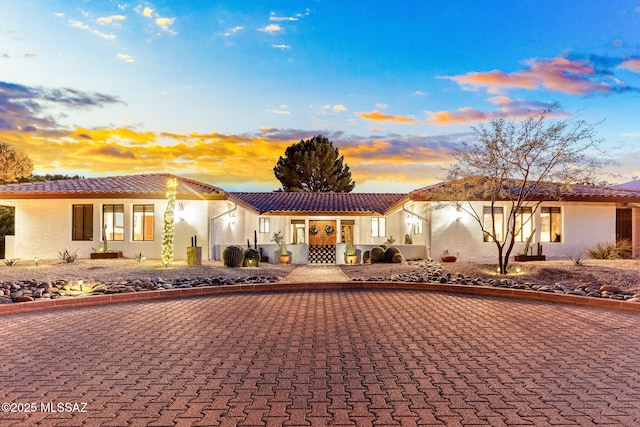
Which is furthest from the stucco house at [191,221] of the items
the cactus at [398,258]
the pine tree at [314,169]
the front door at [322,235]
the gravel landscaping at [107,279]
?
the pine tree at [314,169]

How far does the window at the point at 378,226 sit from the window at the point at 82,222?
1578cm

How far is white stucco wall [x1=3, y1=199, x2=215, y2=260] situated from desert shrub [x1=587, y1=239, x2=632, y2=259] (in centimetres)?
1686

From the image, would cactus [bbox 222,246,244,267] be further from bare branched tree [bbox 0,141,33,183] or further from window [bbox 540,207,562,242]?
bare branched tree [bbox 0,141,33,183]

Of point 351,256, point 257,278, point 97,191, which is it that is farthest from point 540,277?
point 97,191

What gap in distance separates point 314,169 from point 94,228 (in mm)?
25607

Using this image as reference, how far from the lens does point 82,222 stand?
21047 mm

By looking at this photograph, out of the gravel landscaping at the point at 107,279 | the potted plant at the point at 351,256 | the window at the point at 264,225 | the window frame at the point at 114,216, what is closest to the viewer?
the gravel landscaping at the point at 107,279

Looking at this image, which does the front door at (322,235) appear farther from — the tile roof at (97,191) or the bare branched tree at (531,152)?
the bare branched tree at (531,152)

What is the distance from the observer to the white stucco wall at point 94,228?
818 inches

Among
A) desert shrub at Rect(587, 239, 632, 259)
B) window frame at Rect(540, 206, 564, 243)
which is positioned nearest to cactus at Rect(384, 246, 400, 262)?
window frame at Rect(540, 206, 564, 243)

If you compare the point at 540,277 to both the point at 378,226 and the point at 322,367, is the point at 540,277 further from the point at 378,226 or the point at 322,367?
the point at 378,226

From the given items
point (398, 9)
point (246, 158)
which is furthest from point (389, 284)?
point (246, 158)

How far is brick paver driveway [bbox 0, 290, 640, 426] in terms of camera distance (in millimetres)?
3939

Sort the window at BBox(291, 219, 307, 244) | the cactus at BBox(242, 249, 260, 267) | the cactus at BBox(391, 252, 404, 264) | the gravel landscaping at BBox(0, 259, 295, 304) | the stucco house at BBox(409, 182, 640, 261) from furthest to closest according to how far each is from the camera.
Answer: the window at BBox(291, 219, 307, 244), the cactus at BBox(391, 252, 404, 264), the stucco house at BBox(409, 182, 640, 261), the cactus at BBox(242, 249, 260, 267), the gravel landscaping at BBox(0, 259, 295, 304)
